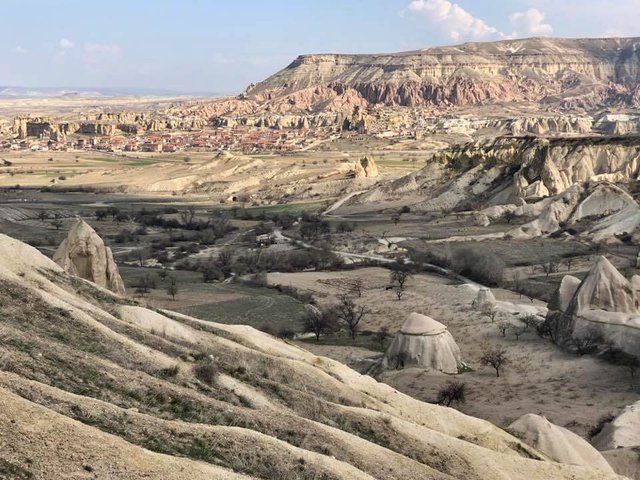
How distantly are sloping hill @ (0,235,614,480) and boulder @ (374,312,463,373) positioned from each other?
10.5 meters

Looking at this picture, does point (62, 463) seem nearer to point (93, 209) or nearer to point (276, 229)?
point (276, 229)

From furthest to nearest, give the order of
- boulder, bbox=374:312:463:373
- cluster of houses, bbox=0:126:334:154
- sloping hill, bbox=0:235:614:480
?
cluster of houses, bbox=0:126:334:154 < boulder, bbox=374:312:463:373 < sloping hill, bbox=0:235:614:480

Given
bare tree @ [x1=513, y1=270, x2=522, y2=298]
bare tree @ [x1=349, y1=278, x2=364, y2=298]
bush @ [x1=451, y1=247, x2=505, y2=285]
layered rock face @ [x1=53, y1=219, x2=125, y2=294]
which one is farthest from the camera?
bush @ [x1=451, y1=247, x2=505, y2=285]

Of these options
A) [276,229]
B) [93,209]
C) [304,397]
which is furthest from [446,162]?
[304,397]

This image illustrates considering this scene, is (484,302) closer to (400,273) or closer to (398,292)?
(398,292)

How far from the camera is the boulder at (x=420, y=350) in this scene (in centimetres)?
3297

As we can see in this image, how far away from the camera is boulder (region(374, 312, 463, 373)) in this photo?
3297cm

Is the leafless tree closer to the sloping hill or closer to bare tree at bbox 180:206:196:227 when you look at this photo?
the sloping hill

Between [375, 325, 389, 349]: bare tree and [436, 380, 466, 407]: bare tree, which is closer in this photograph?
[436, 380, 466, 407]: bare tree

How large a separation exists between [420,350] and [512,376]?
160 inches

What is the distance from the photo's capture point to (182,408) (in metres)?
14.3

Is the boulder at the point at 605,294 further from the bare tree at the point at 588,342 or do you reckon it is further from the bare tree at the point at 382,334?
the bare tree at the point at 382,334

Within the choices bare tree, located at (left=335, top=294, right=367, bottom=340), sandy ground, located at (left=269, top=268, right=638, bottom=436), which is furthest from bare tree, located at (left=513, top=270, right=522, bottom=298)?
bare tree, located at (left=335, top=294, right=367, bottom=340)

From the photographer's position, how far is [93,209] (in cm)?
9456
